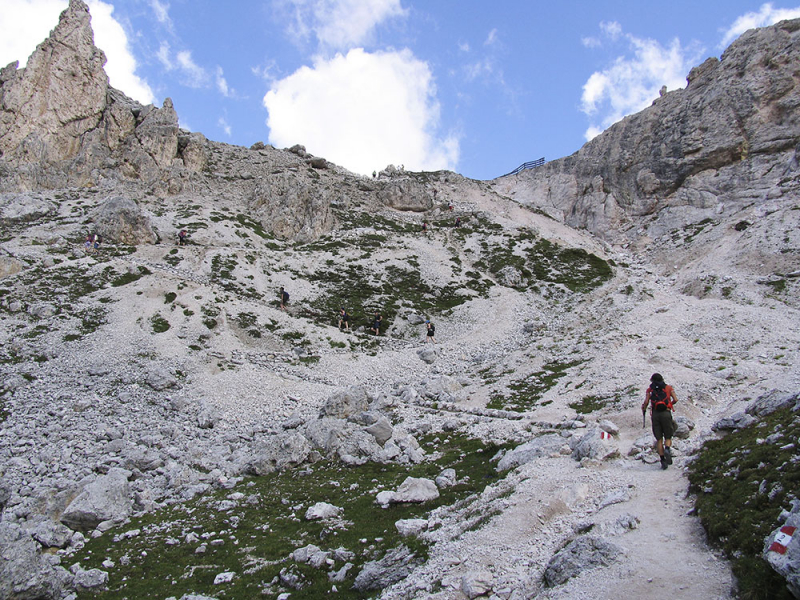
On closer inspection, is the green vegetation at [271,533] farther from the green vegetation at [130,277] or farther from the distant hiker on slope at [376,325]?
the green vegetation at [130,277]

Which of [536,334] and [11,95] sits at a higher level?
[11,95]

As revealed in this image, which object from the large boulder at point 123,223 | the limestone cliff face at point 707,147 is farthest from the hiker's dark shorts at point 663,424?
the limestone cliff face at point 707,147

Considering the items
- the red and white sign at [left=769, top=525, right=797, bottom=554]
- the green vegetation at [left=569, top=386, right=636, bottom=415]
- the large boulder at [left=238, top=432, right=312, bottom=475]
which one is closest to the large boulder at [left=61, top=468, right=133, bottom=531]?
the large boulder at [left=238, top=432, right=312, bottom=475]

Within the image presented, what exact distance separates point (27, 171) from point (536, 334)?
68551mm

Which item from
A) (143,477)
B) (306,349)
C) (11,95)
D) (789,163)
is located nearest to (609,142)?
(789,163)

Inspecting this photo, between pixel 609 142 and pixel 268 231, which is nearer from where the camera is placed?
pixel 268 231

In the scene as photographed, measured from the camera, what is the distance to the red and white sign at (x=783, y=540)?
675cm

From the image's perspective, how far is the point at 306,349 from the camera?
39.1m

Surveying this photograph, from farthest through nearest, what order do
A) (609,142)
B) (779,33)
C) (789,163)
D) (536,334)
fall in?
(609,142) → (779,33) → (789,163) → (536,334)

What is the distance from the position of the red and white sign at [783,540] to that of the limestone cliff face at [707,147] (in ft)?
208

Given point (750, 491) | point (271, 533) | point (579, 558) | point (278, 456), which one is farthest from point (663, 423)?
point (278, 456)

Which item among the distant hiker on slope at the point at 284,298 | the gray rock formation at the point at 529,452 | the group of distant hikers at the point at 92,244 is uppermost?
the group of distant hikers at the point at 92,244

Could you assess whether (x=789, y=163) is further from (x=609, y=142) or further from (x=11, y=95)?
(x=11, y=95)

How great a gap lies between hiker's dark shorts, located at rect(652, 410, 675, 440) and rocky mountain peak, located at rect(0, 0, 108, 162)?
78522 millimetres
